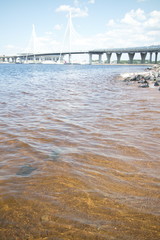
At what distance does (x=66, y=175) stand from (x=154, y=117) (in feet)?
13.6

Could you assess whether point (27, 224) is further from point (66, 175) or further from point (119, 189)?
point (119, 189)

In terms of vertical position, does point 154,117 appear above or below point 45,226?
above

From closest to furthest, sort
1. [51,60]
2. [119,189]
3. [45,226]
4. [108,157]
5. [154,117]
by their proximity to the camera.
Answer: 1. [45,226]
2. [119,189]
3. [108,157]
4. [154,117]
5. [51,60]

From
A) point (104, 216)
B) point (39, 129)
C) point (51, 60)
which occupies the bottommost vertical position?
point (104, 216)

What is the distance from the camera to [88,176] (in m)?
2.76

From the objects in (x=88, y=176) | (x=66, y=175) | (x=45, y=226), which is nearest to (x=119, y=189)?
(x=88, y=176)

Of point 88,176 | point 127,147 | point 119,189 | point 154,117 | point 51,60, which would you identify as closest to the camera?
point 119,189

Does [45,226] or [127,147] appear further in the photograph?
[127,147]

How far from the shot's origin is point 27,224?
6.26 ft

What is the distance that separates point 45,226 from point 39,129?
3132 mm

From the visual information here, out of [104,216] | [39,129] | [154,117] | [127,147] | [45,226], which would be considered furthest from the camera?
[154,117]

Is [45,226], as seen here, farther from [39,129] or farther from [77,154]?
[39,129]

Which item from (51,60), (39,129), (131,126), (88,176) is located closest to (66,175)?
(88,176)

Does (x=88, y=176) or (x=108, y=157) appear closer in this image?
(x=88, y=176)
